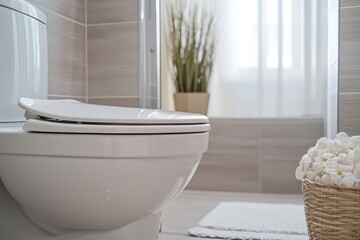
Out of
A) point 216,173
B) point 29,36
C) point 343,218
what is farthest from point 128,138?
point 216,173

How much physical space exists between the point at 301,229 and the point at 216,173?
0.94 metres

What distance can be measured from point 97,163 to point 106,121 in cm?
9

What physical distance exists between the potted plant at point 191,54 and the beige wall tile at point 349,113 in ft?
3.69

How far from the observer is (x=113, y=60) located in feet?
5.95

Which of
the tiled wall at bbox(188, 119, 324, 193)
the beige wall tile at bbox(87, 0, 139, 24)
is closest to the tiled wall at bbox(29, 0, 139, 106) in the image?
the beige wall tile at bbox(87, 0, 139, 24)

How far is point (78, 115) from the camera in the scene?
37.2 inches

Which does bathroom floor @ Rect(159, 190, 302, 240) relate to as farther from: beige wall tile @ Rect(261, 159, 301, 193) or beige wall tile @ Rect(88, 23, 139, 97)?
beige wall tile @ Rect(88, 23, 139, 97)

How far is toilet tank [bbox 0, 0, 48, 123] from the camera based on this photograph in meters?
1.19

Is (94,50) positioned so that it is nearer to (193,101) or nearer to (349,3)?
(193,101)

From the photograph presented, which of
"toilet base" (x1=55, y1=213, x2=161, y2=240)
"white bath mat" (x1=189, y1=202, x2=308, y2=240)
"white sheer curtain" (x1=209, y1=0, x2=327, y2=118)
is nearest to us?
"toilet base" (x1=55, y1=213, x2=161, y2=240)

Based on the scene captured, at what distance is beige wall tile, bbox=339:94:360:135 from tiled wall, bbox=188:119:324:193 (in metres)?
0.80

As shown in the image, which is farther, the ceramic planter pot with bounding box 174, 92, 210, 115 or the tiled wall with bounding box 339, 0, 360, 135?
the ceramic planter pot with bounding box 174, 92, 210, 115

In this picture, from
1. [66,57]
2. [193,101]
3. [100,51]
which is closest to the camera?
[66,57]

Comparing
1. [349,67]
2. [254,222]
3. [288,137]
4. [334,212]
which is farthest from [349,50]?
[288,137]
